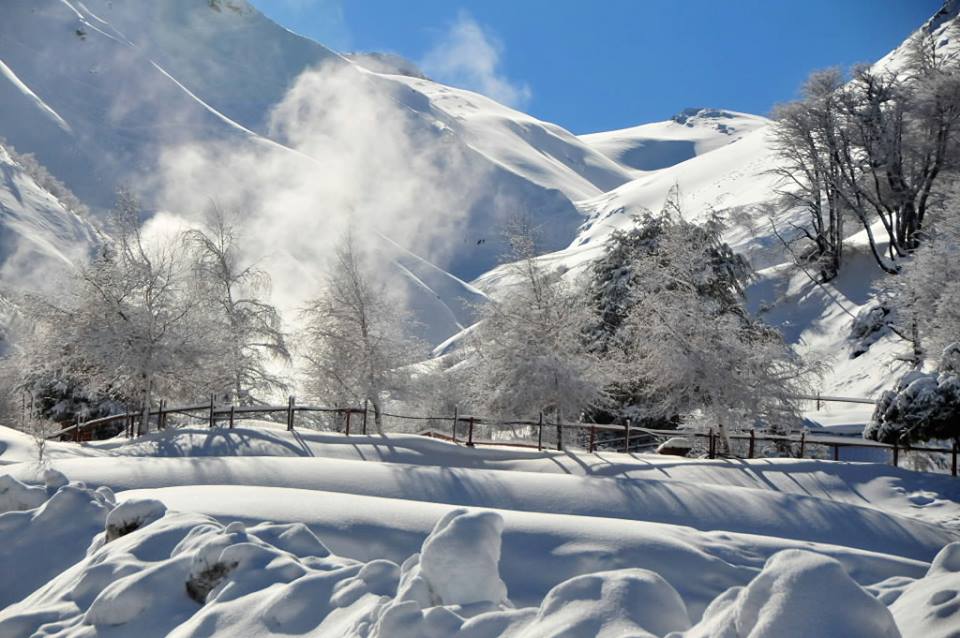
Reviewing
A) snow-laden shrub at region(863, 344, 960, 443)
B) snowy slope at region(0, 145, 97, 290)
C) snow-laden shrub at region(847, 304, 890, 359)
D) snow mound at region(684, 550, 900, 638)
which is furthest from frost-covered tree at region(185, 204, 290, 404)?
snowy slope at region(0, 145, 97, 290)

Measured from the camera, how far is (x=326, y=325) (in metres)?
27.8

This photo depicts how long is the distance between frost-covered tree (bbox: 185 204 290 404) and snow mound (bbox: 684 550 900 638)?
1066 inches

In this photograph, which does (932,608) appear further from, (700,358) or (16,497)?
(700,358)

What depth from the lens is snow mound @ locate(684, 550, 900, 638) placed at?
15.0ft

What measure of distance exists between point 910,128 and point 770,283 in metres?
10.9

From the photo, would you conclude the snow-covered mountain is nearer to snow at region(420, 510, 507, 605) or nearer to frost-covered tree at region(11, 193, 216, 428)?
frost-covered tree at region(11, 193, 216, 428)

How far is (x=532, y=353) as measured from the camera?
23.1 meters

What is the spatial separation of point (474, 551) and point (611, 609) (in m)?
1.56

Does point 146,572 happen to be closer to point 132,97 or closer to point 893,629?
point 893,629

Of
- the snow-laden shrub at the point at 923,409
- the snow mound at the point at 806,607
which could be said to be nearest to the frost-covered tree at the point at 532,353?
the snow-laden shrub at the point at 923,409

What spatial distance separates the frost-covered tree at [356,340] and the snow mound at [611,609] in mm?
20467

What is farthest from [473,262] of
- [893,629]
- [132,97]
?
[893,629]

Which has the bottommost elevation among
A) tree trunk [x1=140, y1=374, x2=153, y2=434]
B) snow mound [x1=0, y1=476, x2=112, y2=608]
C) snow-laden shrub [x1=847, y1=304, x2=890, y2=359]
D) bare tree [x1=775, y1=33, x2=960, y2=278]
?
snow mound [x1=0, y1=476, x2=112, y2=608]

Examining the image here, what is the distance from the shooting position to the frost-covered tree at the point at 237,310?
101ft
